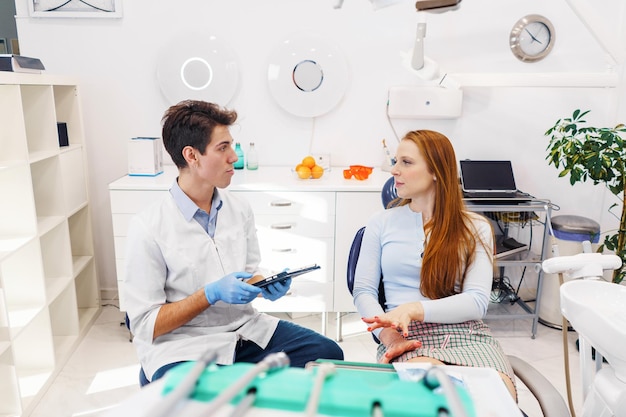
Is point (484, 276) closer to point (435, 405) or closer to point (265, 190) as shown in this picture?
point (435, 405)

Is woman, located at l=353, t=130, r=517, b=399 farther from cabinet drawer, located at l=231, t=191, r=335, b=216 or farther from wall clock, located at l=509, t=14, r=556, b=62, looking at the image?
wall clock, located at l=509, t=14, r=556, b=62

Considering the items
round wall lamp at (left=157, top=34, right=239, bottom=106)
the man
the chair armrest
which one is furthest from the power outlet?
the chair armrest

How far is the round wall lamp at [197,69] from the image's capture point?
9.23ft

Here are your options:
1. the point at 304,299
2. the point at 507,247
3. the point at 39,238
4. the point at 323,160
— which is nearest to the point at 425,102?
the point at 323,160

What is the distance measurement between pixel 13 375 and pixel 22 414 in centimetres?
21

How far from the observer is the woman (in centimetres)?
148

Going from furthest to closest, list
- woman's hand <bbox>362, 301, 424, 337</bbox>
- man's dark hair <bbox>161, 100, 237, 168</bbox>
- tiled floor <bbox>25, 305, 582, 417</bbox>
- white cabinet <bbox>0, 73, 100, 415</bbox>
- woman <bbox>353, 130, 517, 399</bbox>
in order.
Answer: tiled floor <bbox>25, 305, 582, 417</bbox>, white cabinet <bbox>0, 73, 100, 415</bbox>, man's dark hair <bbox>161, 100, 237, 168</bbox>, woman <bbox>353, 130, 517, 399</bbox>, woman's hand <bbox>362, 301, 424, 337</bbox>

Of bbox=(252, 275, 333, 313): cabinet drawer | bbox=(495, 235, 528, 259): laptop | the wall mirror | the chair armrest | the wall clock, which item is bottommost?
bbox=(252, 275, 333, 313): cabinet drawer

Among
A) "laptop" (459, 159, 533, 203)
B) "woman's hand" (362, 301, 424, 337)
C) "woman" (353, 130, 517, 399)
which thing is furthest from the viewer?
"laptop" (459, 159, 533, 203)

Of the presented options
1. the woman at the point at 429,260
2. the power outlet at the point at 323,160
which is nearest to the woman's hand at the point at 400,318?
the woman at the point at 429,260

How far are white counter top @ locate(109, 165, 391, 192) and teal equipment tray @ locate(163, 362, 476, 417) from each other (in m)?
1.98

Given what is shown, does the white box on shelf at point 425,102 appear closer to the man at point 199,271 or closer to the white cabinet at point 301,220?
the white cabinet at point 301,220

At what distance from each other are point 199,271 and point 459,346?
2.70 ft

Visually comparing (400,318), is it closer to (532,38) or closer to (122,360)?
(122,360)
